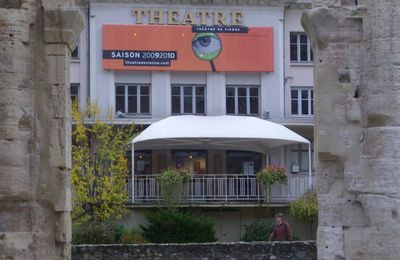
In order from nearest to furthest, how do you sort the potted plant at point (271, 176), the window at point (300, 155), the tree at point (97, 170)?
1. the tree at point (97, 170)
2. the potted plant at point (271, 176)
3. the window at point (300, 155)

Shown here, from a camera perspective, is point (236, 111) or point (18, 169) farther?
point (236, 111)

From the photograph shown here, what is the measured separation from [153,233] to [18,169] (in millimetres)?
13566

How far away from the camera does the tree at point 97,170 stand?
80.9ft

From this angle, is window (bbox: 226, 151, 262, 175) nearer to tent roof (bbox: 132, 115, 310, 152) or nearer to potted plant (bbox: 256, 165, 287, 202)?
tent roof (bbox: 132, 115, 310, 152)

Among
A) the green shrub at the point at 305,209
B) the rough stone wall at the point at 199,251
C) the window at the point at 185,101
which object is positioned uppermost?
the window at the point at 185,101

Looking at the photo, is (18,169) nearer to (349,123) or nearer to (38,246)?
(38,246)

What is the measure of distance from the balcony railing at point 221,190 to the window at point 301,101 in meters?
4.23

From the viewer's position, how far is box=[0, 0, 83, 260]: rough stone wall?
374 inches

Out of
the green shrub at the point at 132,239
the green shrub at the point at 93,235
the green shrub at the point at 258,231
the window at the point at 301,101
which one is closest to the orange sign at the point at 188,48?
the window at the point at 301,101

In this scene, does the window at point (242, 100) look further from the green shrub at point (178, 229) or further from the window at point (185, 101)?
the green shrub at point (178, 229)

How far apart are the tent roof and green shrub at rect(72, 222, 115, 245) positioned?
505 centimetres

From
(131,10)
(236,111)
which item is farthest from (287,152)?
(131,10)

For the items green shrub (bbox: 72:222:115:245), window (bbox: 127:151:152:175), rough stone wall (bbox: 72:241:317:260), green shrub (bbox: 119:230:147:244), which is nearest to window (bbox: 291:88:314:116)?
window (bbox: 127:151:152:175)

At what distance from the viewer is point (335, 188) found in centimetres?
994
